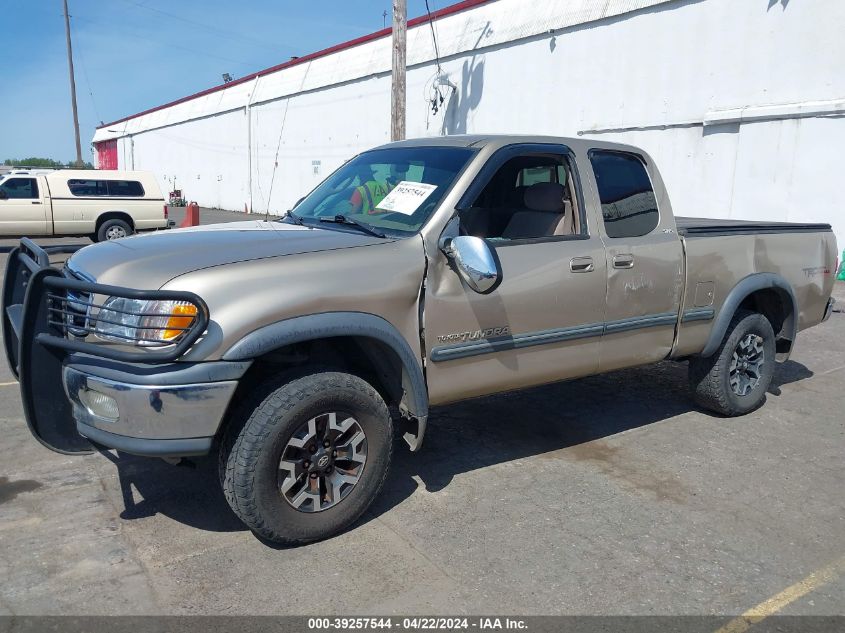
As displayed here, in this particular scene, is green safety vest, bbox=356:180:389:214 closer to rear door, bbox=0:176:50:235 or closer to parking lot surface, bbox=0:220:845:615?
parking lot surface, bbox=0:220:845:615

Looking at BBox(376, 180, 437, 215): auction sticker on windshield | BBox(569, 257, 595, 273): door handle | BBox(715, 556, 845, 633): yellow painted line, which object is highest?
BBox(376, 180, 437, 215): auction sticker on windshield

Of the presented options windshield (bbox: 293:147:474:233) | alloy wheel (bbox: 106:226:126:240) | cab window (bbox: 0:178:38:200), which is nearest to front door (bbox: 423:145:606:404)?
windshield (bbox: 293:147:474:233)

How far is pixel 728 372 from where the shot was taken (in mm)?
5234

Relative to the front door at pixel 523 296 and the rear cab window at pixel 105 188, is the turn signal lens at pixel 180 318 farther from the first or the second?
the rear cab window at pixel 105 188

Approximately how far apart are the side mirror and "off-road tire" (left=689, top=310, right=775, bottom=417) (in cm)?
248

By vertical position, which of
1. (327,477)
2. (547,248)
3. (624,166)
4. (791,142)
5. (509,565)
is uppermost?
(791,142)

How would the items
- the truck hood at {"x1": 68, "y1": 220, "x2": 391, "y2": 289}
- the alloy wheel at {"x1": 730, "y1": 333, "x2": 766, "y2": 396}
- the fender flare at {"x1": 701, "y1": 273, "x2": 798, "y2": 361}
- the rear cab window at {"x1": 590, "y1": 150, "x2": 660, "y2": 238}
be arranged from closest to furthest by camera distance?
the truck hood at {"x1": 68, "y1": 220, "x2": 391, "y2": 289}, the rear cab window at {"x1": 590, "y1": 150, "x2": 660, "y2": 238}, the fender flare at {"x1": 701, "y1": 273, "x2": 798, "y2": 361}, the alloy wheel at {"x1": 730, "y1": 333, "x2": 766, "y2": 396}

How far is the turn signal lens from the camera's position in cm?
291

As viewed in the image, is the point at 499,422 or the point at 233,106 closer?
the point at 499,422

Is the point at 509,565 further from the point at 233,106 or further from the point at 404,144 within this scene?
the point at 233,106

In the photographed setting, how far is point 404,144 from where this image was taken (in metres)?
4.59

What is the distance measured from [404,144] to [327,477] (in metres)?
2.25

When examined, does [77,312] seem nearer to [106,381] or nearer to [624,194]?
[106,381]

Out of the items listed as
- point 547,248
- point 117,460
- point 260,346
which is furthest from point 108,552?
point 547,248
